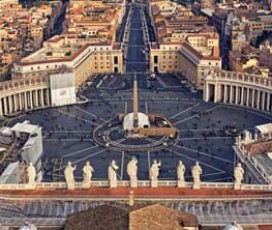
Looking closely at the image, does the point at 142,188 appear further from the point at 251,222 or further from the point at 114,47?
the point at 114,47

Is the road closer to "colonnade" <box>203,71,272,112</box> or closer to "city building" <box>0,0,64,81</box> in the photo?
"colonnade" <box>203,71,272,112</box>

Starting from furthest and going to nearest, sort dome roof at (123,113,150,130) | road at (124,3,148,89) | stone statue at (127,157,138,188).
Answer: road at (124,3,148,89)
dome roof at (123,113,150,130)
stone statue at (127,157,138,188)

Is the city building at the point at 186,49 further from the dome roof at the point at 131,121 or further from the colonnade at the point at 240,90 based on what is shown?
the dome roof at the point at 131,121

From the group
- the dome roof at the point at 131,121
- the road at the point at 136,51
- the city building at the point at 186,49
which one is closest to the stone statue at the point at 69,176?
the dome roof at the point at 131,121

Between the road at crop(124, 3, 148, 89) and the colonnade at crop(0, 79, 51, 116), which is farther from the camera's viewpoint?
the road at crop(124, 3, 148, 89)

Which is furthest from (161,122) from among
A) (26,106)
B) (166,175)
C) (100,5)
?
(100,5)

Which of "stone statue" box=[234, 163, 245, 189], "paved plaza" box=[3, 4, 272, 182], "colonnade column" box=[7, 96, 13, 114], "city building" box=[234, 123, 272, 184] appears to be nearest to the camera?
"stone statue" box=[234, 163, 245, 189]

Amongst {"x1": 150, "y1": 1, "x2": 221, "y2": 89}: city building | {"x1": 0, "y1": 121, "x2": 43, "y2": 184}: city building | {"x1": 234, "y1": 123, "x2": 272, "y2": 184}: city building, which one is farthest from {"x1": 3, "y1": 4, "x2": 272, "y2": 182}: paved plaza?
{"x1": 234, "y1": 123, "x2": 272, "y2": 184}: city building
